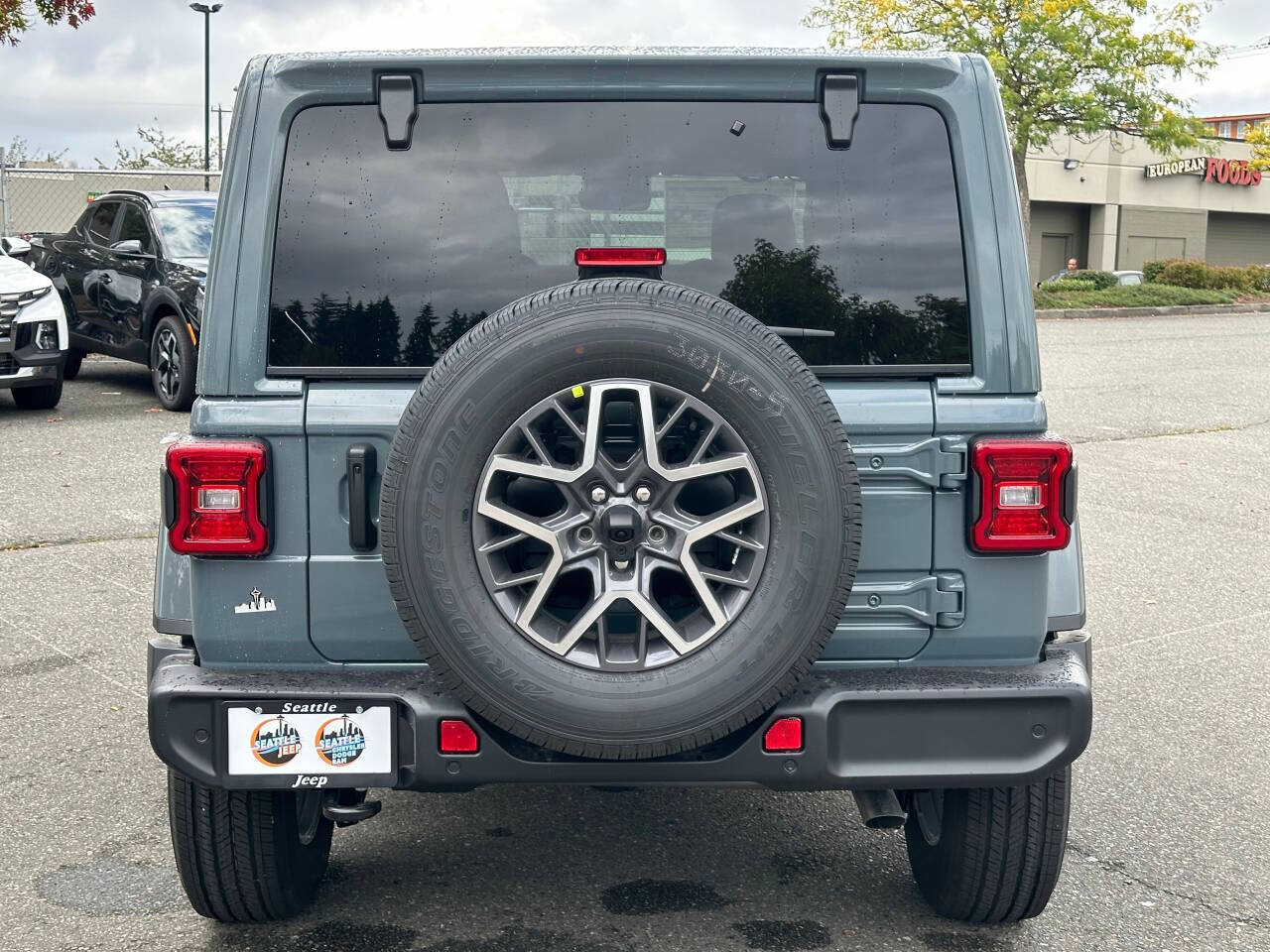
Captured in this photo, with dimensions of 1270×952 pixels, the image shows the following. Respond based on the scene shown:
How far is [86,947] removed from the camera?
321 centimetres

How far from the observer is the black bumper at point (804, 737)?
2840 millimetres

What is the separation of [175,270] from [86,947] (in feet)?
29.1

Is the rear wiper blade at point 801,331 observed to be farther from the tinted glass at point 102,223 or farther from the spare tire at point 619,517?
the tinted glass at point 102,223

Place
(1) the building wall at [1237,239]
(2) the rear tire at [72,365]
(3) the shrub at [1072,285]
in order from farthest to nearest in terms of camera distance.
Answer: (1) the building wall at [1237,239], (3) the shrub at [1072,285], (2) the rear tire at [72,365]

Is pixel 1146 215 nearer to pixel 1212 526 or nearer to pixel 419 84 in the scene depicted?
pixel 1212 526

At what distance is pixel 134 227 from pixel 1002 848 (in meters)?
10.6

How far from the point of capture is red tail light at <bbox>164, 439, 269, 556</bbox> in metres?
2.89

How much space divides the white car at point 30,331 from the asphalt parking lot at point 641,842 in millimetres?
4778

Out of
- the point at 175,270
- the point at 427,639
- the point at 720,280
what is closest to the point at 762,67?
the point at 720,280

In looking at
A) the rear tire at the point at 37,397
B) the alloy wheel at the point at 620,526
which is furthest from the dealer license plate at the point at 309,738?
the rear tire at the point at 37,397

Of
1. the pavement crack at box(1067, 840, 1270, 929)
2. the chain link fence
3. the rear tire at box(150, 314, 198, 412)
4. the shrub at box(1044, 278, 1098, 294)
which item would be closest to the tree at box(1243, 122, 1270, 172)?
the shrub at box(1044, 278, 1098, 294)

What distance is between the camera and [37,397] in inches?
460

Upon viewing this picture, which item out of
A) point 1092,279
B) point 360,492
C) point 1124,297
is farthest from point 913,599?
point 1092,279

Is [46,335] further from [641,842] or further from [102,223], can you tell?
[641,842]
